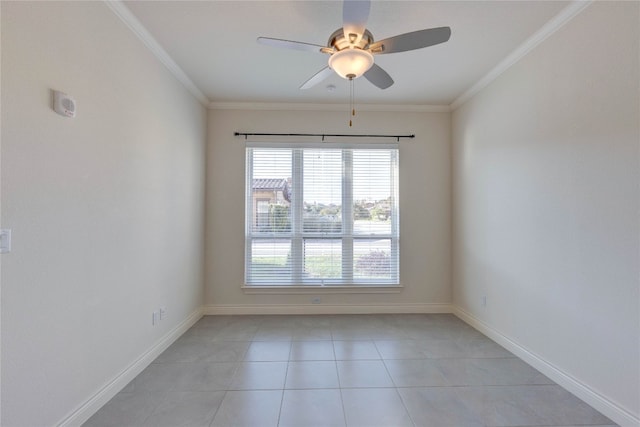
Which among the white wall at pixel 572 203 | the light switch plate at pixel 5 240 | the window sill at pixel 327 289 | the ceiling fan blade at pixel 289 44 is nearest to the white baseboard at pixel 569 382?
the white wall at pixel 572 203

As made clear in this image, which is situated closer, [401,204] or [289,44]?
[289,44]

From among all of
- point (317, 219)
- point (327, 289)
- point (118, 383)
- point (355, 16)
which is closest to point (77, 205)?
point (118, 383)

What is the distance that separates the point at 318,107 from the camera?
3924 millimetres

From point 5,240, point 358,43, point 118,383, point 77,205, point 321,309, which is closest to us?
point 5,240

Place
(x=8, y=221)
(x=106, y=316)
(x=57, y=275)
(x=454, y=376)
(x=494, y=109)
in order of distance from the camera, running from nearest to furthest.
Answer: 1. (x=8, y=221)
2. (x=57, y=275)
3. (x=106, y=316)
4. (x=454, y=376)
5. (x=494, y=109)

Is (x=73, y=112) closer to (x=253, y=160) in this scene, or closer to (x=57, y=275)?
(x=57, y=275)

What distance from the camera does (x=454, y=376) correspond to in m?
2.36

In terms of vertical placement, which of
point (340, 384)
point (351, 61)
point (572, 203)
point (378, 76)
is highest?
point (378, 76)

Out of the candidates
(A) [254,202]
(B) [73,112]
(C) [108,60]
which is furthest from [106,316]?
(A) [254,202]

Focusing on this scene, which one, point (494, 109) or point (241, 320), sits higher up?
point (494, 109)

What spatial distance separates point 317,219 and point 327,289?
0.95 metres

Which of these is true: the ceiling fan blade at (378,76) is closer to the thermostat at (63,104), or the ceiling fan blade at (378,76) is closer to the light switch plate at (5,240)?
the thermostat at (63,104)

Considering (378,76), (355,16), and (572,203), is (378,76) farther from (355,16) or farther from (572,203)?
(572,203)

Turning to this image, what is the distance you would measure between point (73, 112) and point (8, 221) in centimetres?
71
